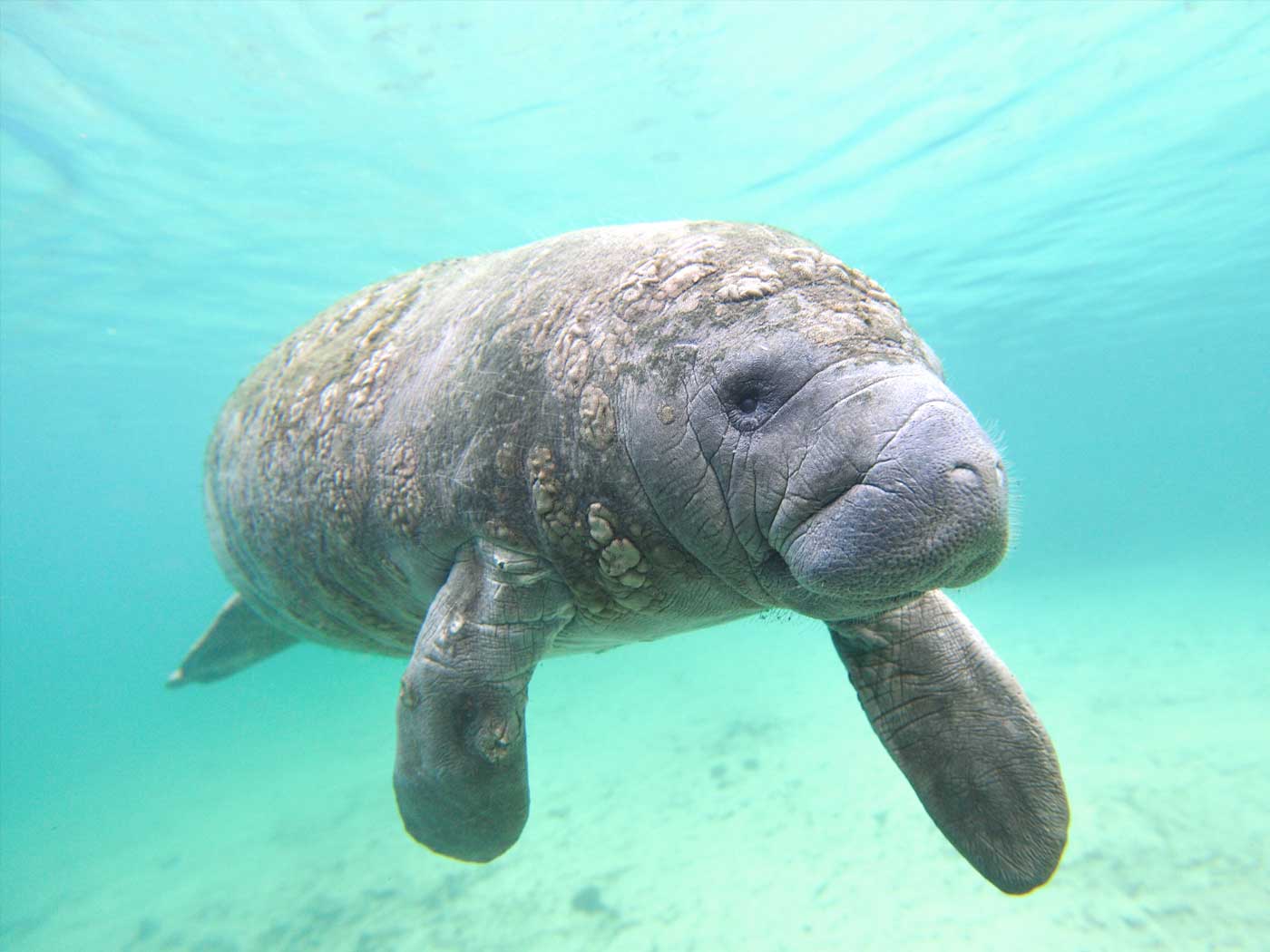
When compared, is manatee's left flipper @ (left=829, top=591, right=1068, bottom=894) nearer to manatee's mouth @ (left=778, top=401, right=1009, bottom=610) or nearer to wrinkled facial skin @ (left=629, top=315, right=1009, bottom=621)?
wrinkled facial skin @ (left=629, top=315, right=1009, bottom=621)

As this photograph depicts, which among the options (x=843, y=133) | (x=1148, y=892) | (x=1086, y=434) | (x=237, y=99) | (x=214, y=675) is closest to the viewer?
(x=214, y=675)

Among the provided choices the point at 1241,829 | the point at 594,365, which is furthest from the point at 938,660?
the point at 1241,829

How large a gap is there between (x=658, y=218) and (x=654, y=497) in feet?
58.2

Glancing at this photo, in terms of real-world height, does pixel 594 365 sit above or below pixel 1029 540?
above

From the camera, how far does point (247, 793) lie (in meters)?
19.7

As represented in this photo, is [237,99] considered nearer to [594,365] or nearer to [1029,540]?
[594,365]

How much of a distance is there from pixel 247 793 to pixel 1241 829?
20.8 meters

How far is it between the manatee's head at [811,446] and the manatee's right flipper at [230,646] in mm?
5064

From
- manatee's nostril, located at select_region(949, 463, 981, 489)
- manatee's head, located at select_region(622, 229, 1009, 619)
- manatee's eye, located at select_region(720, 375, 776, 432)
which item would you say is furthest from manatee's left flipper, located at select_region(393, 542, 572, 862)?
manatee's nostril, located at select_region(949, 463, 981, 489)

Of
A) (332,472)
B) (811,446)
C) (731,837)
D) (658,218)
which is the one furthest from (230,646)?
(658,218)

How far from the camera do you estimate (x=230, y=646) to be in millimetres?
6219

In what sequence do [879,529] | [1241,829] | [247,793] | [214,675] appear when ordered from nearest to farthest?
[879,529] < [214,675] < [1241,829] < [247,793]

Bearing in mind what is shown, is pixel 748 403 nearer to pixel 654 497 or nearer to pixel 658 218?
pixel 654 497

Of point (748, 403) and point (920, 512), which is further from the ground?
point (748, 403)
